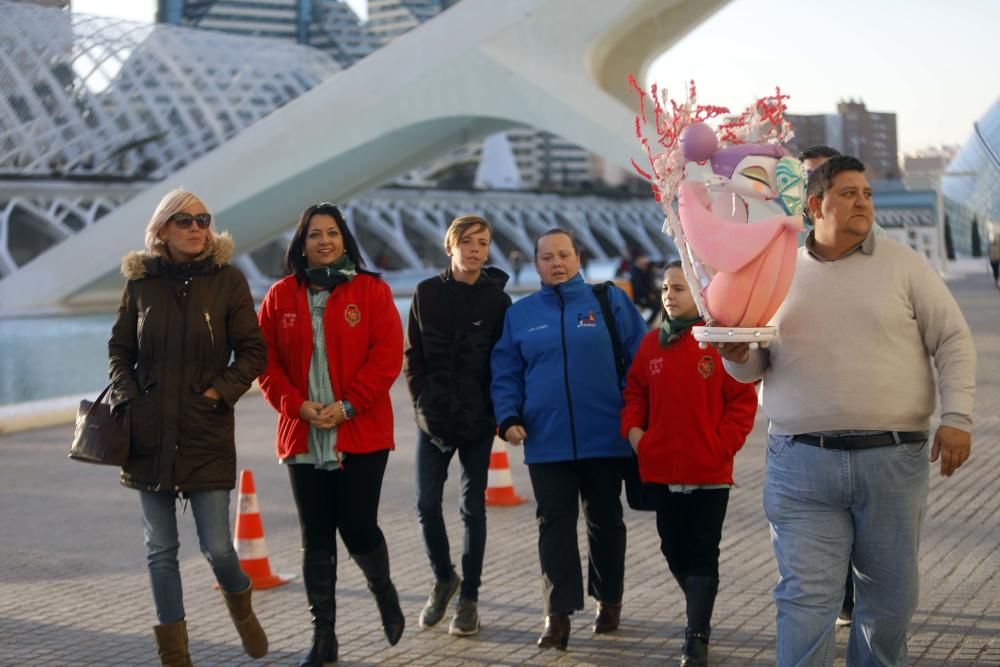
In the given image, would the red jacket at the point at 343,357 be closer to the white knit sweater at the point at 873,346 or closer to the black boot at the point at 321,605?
the black boot at the point at 321,605

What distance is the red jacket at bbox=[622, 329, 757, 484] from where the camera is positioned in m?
4.51

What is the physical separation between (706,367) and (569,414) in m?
0.53

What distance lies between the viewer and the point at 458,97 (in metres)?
23.4

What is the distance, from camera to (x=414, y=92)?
23.6m

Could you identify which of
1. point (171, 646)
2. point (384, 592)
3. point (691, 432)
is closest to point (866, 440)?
point (691, 432)

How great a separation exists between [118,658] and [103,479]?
4.40 m

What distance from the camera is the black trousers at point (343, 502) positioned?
4719 mm

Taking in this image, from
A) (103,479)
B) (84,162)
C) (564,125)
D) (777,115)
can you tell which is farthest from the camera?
(84,162)

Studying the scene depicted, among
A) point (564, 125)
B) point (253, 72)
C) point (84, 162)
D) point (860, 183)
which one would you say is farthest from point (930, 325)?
point (253, 72)

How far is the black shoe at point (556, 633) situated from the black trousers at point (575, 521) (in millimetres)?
88

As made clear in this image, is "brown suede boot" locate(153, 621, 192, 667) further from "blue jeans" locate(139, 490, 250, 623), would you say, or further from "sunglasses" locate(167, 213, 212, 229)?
"sunglasses" locate(167, 213, 212, 229)

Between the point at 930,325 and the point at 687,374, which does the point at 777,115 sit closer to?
the point at 930,325

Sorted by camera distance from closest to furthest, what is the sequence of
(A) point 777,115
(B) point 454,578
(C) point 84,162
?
1. (A) point 777,115
2. (B) point 454,578
3. (C) point 84,162

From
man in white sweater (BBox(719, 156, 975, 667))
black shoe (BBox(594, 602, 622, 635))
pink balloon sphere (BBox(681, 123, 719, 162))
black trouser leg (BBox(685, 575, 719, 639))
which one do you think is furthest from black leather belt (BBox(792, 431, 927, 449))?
black shoe (BBox(594, 602, 622, 635))
